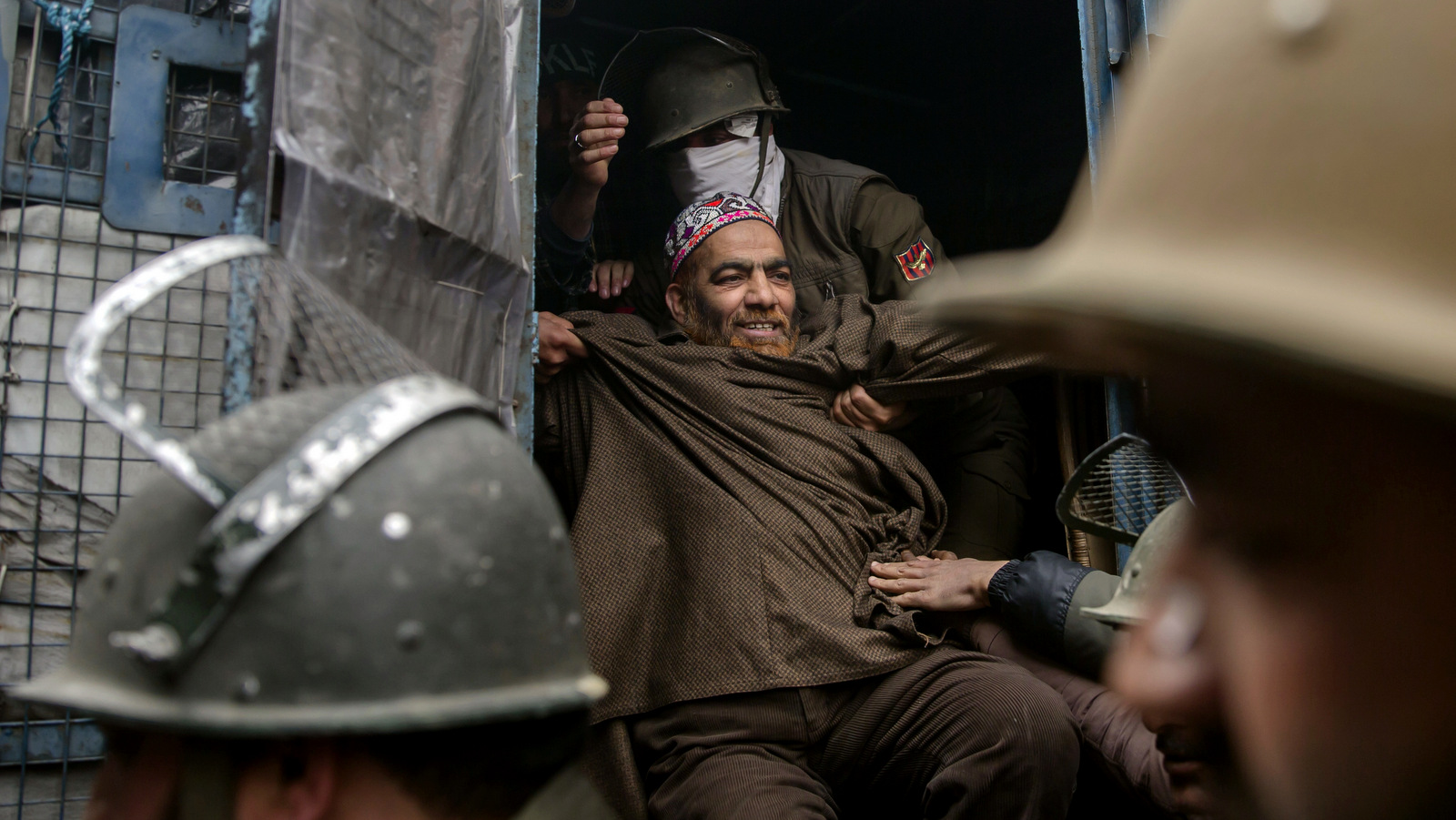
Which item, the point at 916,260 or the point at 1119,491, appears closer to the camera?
the point at 1119,491

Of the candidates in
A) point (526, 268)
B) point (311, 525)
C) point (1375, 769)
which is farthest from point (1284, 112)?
point (526, 268)

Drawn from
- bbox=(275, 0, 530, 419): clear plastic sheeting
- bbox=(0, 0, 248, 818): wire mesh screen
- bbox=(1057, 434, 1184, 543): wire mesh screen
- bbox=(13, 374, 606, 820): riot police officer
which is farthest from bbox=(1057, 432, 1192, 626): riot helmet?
bbox=(0, 0, 248, 818): wire mesh screen

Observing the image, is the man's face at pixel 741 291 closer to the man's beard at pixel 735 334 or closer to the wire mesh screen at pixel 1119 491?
the man's beard at pixel 735 334

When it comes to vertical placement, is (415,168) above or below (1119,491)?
above

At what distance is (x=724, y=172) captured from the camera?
351 centimetres

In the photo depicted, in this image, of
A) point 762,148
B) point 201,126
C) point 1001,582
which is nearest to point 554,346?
point 201,126

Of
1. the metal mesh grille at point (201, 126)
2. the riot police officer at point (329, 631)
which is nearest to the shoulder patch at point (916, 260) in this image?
the metal mesh grille at point (201, 126)

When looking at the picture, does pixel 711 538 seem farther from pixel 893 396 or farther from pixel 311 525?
pixel 311 525

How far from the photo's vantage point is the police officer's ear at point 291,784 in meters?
0.85

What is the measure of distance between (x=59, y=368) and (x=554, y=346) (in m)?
1.11

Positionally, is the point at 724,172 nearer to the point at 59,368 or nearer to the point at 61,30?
the point at 61,30

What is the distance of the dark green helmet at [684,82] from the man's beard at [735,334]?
72 centimetres

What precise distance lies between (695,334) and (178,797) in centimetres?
244

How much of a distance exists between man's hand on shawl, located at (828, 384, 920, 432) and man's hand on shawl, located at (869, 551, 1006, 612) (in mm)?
411
